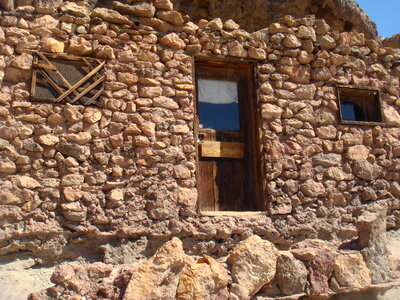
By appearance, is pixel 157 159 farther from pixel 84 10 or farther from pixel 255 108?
pixel 84 10

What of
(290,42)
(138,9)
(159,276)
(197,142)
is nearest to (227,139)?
(197,142)

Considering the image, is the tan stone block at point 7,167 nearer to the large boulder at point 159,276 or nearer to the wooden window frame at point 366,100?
the large boulder at point 159,276

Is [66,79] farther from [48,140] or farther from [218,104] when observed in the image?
[218,104]

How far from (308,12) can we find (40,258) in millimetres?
5968

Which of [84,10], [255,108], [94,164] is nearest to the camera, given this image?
[94,164]

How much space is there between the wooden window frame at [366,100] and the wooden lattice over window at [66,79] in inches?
118

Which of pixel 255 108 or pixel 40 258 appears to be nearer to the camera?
pixel 40 258

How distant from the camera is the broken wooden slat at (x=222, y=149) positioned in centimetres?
506

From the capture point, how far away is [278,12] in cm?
755

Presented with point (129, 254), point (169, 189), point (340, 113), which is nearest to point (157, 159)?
point (169, 189)

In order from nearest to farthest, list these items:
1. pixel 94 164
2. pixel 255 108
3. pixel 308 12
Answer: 1. pixel 94 164
2. pixel 255 108
3. pixel 308 12

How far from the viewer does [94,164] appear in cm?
447

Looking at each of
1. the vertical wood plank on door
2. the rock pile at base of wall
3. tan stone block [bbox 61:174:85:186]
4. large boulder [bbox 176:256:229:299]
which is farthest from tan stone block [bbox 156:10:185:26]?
large boulder [bbox 176:256:229:299]

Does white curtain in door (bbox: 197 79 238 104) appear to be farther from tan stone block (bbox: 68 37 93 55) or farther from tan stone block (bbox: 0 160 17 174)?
tan stone block (bbox: 0 160 17 174)
